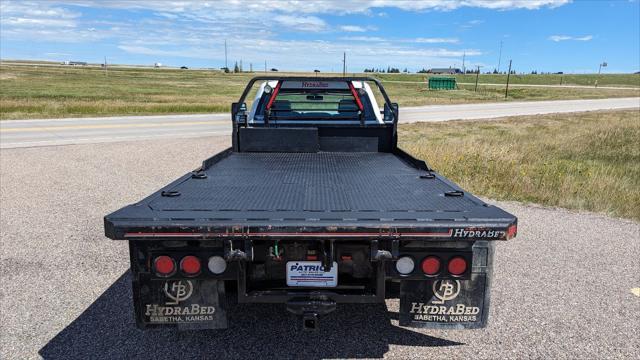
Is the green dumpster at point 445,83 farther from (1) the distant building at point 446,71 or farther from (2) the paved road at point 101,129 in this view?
(1) the distant building at point 446,71

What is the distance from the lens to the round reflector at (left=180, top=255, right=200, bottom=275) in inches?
104

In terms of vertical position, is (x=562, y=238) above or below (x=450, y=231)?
below

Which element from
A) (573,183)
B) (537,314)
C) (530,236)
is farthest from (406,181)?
(573,183)

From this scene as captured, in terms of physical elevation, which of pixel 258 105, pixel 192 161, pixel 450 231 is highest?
pixel 258 105

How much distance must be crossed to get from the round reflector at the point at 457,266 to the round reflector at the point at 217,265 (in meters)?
1.32

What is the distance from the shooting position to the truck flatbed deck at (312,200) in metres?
2.52

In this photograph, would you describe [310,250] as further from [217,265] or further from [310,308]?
[217,265]

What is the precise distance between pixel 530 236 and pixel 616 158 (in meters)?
8.29

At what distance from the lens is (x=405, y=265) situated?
2711mm

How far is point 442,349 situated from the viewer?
3293 millimetres

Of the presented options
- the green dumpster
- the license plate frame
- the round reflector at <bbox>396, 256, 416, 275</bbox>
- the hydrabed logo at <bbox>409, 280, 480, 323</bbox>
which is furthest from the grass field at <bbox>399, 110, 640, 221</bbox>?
the green dumpster

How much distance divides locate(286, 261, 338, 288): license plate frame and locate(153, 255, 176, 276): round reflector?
0.67 m

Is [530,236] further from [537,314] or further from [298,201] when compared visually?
[298,201]

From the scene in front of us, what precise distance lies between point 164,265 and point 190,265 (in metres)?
0.15
